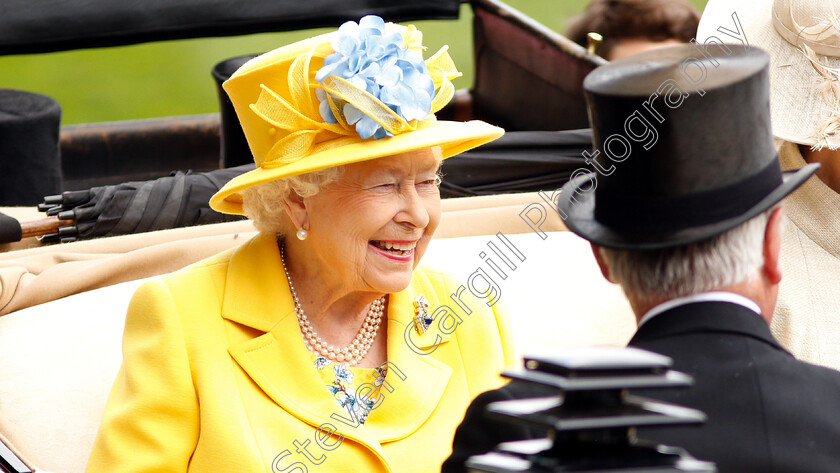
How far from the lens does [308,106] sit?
223 cm

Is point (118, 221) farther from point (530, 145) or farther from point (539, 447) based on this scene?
point (539, 447)

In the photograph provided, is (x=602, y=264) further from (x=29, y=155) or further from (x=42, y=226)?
(x=29, y=155)

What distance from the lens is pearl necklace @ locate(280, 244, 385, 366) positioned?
7.76ft

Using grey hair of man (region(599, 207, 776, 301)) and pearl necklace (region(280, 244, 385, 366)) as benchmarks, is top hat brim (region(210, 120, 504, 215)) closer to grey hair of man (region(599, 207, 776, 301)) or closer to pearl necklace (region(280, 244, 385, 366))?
pearl necklace (region(280, 244, 385, 366))

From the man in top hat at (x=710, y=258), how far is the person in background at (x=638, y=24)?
326cm

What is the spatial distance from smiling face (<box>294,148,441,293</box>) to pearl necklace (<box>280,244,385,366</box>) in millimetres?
152

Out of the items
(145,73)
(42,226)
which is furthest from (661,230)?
(145,73)

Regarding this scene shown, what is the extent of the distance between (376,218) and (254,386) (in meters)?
0.48

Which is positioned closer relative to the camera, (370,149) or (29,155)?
(370,149)

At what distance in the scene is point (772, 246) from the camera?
1.47m

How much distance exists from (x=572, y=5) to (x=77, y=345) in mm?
8540

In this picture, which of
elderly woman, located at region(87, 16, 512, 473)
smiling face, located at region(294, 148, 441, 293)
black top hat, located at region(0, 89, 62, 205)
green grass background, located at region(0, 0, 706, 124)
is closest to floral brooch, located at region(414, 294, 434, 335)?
elderly woman, located at region(87, 16, 512, 473)

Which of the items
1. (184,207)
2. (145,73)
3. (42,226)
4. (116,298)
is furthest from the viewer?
(145,73)

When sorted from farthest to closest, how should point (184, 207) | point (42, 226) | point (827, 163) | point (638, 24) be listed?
point (638, 24) < point (184, 207) < point (42, 226) < point (827, 163)
